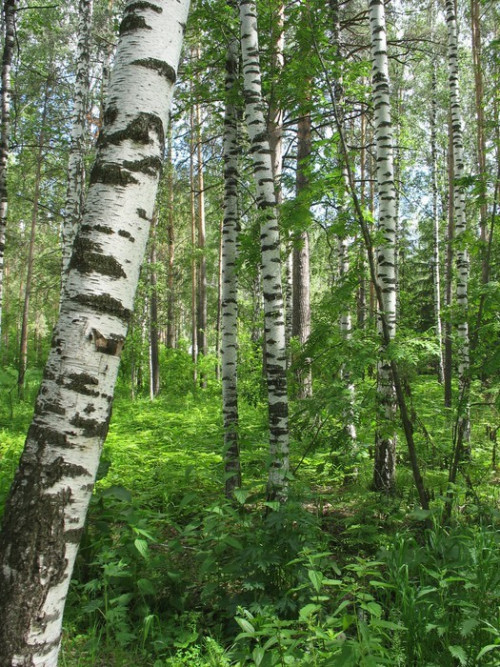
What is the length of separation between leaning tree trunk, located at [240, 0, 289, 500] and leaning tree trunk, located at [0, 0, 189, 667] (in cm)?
211

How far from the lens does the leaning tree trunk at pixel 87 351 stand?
1646 millimetres

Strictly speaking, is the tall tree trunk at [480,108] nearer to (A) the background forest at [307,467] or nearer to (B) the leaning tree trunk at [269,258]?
(A) the background forest at [307,467]

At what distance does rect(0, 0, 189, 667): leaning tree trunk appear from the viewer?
165 centimetres

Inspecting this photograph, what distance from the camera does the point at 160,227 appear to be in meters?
13.5

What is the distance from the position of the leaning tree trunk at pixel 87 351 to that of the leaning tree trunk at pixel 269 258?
83.3 inches

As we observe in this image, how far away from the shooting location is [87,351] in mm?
1786

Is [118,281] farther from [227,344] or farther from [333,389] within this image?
[227,344]

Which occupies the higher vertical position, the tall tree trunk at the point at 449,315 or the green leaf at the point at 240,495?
the tall tree trunk at the point at 449,315

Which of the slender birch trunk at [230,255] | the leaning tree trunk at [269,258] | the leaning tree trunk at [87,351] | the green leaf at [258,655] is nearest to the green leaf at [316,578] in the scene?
the green leaf at [258,655]

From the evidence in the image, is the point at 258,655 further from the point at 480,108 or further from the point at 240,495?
the point at 480,108

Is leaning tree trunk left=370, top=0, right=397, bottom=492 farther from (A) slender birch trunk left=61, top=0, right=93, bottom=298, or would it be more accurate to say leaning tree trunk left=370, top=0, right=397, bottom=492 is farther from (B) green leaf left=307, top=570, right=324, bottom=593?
(A) slender birch trunk left=61, top=0, right=93, bottom=298

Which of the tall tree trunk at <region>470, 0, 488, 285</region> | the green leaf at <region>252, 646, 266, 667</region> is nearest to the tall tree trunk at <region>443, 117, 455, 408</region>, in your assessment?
the tall tree trunk at <region>470, 0, 488, 285</region>

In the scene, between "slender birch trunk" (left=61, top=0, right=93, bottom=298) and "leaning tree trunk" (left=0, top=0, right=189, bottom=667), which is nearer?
"leaning tree trunk" (left=0, top=0, right=189, bottom=667)

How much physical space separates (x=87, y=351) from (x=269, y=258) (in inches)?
103
